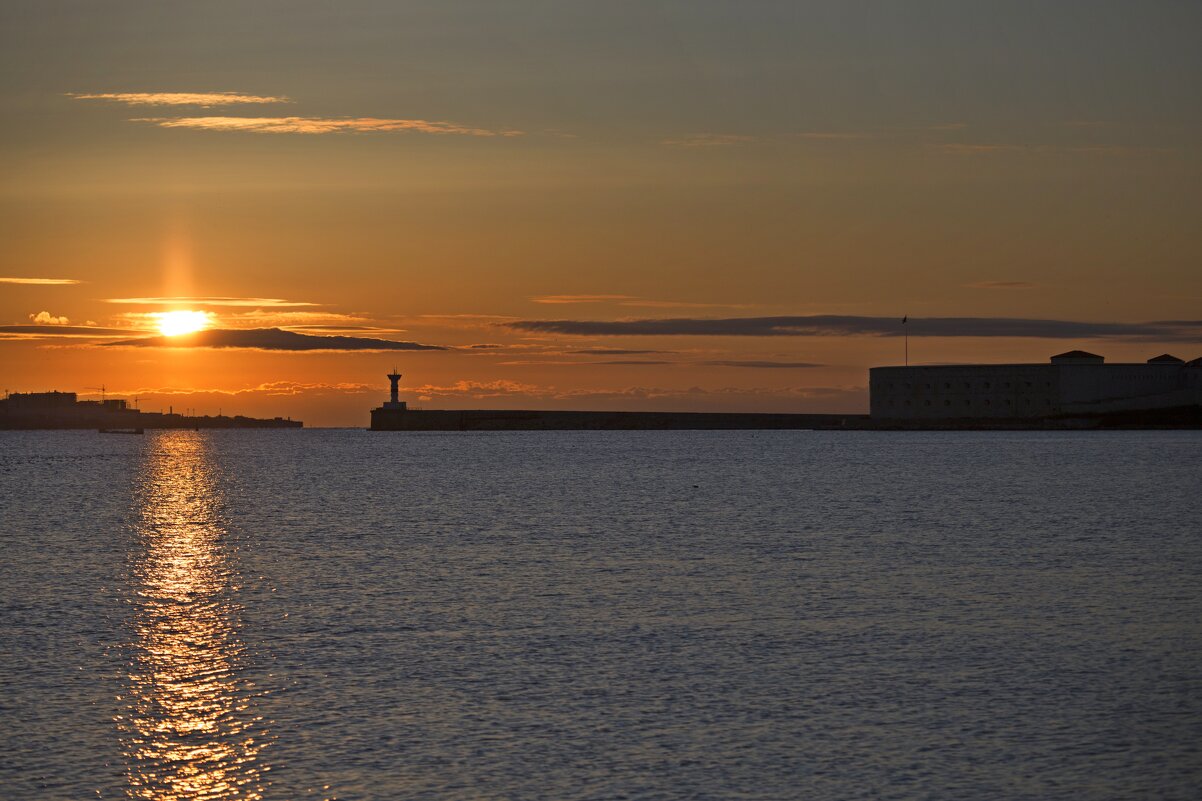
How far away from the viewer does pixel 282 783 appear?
651 inches

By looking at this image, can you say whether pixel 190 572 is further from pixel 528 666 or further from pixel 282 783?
pixel 282 783

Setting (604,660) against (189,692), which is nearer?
(189,692)

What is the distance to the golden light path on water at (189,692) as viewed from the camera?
16.9m

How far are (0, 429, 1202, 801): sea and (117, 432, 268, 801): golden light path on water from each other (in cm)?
8

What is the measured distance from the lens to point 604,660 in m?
24.3

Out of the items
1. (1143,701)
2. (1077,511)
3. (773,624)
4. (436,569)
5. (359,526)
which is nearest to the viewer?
(1143,701)

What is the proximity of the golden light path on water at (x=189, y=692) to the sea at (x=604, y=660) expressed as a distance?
3.1 inches

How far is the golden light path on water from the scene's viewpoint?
16.9m

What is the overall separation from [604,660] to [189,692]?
705 cm

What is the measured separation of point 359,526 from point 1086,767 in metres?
42.2

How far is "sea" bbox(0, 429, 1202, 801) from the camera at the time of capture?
1719 cm

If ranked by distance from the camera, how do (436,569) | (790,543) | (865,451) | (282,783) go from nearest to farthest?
(282,783)
(436,569)
(790,543)
(865,451)

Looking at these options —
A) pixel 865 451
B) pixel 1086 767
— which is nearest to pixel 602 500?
pixel 1086 767

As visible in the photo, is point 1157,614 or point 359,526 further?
point 359,526
